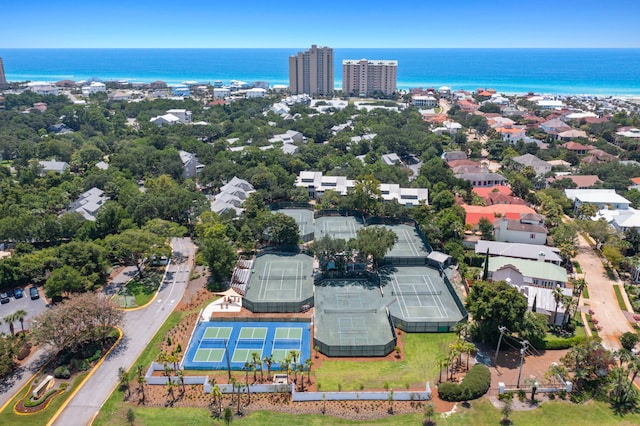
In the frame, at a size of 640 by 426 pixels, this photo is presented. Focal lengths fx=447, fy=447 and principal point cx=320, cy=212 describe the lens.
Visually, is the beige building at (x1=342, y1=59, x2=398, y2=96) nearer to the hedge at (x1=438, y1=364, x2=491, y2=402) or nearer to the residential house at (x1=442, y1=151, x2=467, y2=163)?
the residential house at (x1=442, y1=151, x2=467, y2=163)

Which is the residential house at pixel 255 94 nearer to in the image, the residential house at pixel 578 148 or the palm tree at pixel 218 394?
the residential house at pixel 578 148

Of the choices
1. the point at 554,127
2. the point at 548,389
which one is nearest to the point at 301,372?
the point at 548,389

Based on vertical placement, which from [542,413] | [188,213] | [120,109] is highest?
[120,109]

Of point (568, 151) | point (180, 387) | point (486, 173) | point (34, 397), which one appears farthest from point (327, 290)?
point (568, 151)

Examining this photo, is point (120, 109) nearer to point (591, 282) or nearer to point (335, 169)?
point (335, 169)

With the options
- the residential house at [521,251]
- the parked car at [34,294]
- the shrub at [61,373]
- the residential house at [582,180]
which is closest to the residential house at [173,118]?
the parked car at [34,294]

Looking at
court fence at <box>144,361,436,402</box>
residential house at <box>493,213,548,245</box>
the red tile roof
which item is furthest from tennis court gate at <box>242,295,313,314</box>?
the red tile roof
